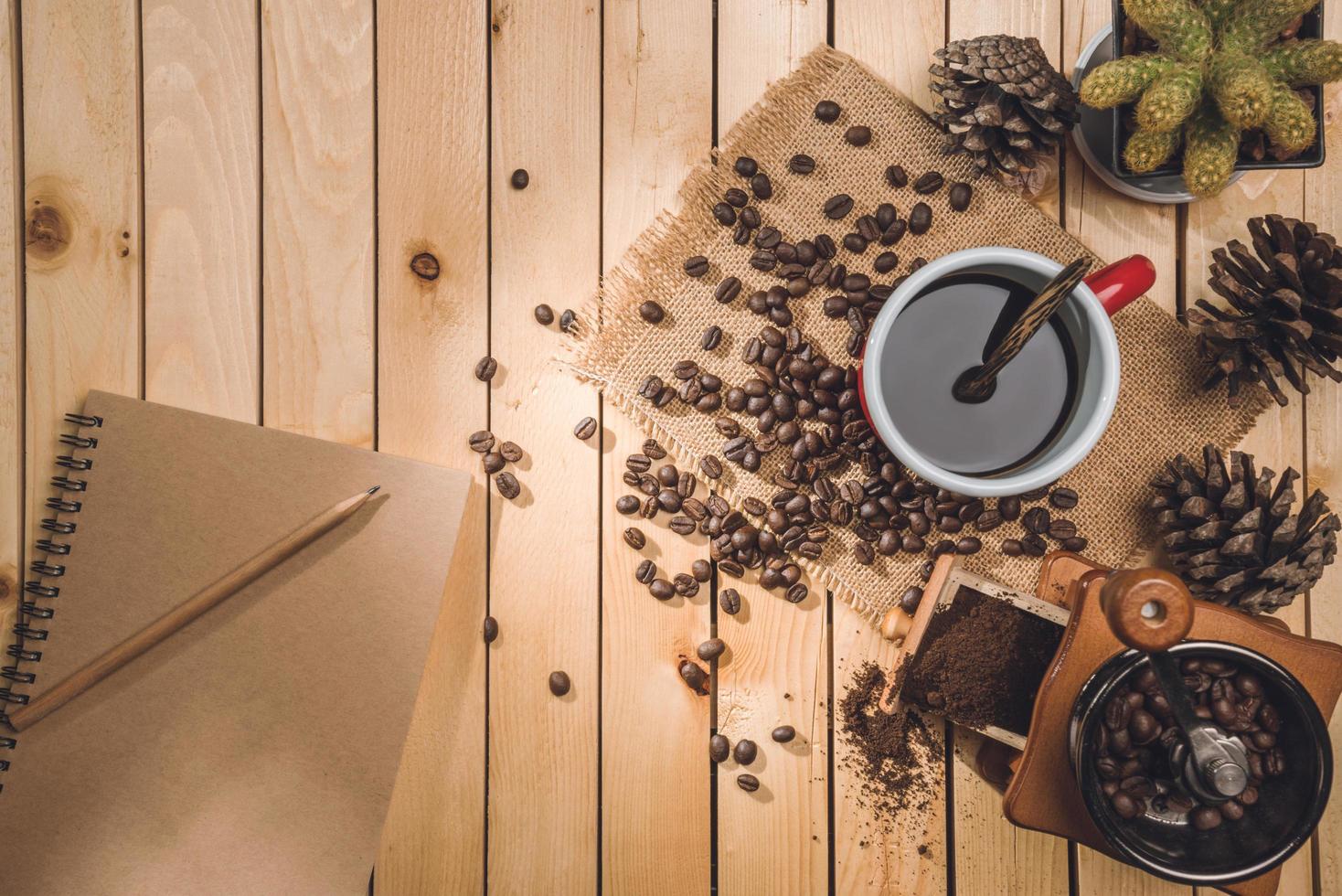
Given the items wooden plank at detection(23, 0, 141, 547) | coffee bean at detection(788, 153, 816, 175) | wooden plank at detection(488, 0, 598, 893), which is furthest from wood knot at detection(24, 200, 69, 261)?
coffee bean at detection(788, 153, 816, 175)

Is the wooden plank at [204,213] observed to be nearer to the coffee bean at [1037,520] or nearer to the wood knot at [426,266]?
the wood knot at [426,266]

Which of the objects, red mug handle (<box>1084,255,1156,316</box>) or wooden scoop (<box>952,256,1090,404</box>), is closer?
wooden scoop (<box>952,256,1090,404</box>)

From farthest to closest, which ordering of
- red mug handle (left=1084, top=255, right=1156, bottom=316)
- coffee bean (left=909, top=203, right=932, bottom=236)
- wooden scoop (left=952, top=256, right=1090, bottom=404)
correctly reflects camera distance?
1. coffee bean (left=909, top=203, right=932, bottom=236)
2. red mug handle (left=1084, top=255, right=1156, bottom=316)
3. wooden scoop (left=952, top=256, right=1090, bottom=404)

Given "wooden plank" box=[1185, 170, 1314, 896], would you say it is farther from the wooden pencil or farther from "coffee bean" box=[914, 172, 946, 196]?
the wooden pencil

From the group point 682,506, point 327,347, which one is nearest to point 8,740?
point 327,347

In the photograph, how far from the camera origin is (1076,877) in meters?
0.97

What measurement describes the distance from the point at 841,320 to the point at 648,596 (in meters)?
0.39

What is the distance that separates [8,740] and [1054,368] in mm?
1205

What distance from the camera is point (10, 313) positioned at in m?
0.99

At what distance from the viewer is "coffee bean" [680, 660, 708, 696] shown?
962 millimetres

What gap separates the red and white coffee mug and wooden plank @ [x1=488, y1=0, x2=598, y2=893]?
356mm

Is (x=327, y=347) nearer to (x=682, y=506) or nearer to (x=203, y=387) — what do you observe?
(x=203, y=387)

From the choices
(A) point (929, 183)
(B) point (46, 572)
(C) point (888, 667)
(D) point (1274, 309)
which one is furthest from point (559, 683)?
(D) point (1274, 309)

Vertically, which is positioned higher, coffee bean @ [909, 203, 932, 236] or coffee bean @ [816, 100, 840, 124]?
coffee bean @ [816, 100, 840, 124]
